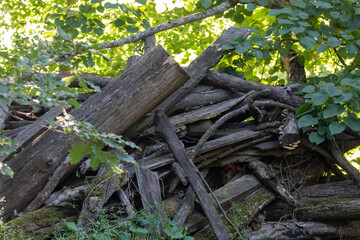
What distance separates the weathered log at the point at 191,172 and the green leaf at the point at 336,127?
141 cm

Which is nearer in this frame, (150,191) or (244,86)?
(150,191)

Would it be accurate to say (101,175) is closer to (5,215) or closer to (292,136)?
(5,215)

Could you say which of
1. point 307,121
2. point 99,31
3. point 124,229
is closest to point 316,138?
point 307,121

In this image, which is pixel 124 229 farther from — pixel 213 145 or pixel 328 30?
pixel 328 30

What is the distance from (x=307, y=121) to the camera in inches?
190

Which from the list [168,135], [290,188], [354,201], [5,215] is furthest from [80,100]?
[354,201]

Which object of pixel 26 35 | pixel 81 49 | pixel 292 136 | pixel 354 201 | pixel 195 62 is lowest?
pixel 354 201

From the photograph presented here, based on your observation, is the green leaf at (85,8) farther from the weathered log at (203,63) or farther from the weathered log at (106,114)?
the weathered log at (106,114)

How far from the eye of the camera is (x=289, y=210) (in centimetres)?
490

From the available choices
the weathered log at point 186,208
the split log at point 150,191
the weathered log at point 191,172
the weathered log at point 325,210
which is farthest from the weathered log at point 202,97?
the weathered log at point 325,210

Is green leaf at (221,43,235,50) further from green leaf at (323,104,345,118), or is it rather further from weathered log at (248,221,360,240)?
weathered log at (248,221,360,240)

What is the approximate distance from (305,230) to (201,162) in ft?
4.12

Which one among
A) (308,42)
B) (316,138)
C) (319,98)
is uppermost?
(308,42)

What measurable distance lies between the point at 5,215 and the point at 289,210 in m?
2.80
